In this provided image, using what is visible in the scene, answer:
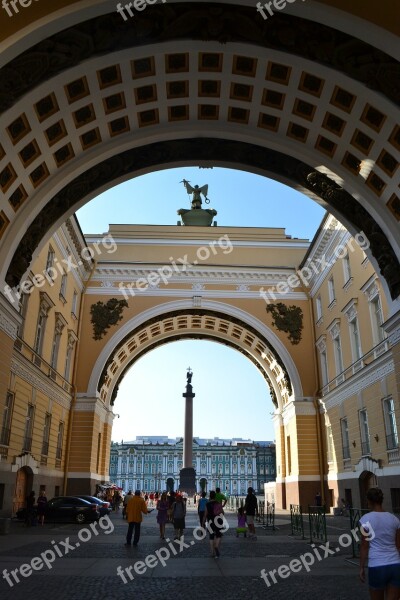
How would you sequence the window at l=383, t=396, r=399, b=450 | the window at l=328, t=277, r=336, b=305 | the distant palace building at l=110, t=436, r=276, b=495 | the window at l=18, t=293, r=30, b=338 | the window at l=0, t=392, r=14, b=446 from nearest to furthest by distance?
the window at l=0, t=392, r=14, b=446, the window at l=383, t=396, r=399, b=450, the window at l=18, t=293, r=30, b=338, the window at l=328, t=277, r=336, b=305, the distant palace building at l=110, t=436, r=276, b=495

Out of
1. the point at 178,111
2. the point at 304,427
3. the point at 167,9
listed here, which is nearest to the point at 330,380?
the point at 304,427

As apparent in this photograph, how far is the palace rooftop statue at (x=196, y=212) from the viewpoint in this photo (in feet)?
137

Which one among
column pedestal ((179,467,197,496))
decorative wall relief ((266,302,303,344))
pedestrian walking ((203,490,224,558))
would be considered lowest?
pedestrian walking ((203,490,224,558))

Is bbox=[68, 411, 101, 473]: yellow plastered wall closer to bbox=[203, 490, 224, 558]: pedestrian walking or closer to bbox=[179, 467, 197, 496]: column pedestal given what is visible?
bbox=[179, 467, 197, 496]: column pedestal

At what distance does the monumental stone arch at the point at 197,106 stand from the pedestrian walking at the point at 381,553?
→ 964cm

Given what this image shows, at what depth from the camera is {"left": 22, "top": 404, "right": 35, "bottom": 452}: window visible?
22989mm

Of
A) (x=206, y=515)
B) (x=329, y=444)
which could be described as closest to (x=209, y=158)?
(x=206, y=515)

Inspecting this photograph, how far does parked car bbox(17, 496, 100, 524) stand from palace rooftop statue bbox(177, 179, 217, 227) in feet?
77.8

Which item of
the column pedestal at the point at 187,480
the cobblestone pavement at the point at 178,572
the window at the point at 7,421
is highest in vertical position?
the window at the point at 7,421

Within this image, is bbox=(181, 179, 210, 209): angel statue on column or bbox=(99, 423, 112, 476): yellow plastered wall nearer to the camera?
bbox=(99, 423, 112, 476): yellow plastered wall

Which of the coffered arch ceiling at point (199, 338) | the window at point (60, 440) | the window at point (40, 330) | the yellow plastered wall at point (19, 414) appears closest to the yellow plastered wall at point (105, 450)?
the coffered arch ceiling at point (199, 338)

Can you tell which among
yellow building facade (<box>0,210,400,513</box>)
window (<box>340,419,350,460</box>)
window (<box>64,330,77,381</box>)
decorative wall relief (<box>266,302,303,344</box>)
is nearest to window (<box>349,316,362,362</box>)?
yellow building facade (<box>0,210,400,513</box>)

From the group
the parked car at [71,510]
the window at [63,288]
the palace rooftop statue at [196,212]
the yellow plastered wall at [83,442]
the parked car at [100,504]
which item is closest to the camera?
the parked car at [71,510]

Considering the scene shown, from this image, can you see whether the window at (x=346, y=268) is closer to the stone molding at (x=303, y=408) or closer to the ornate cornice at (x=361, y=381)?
the ornate cornice at (x=361, y=381)
